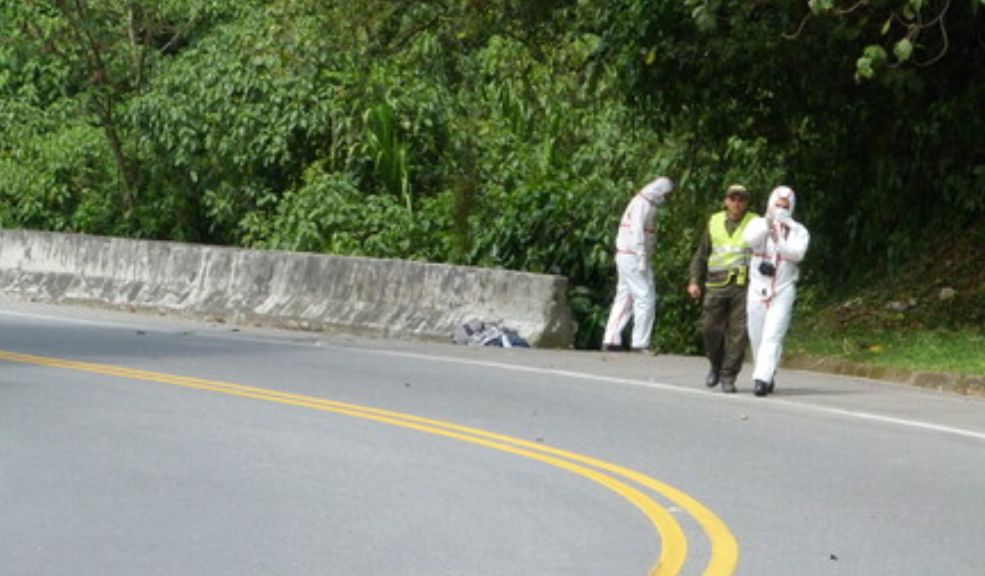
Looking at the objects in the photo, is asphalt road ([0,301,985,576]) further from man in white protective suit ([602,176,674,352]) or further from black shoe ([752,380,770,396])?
man in white protective suit ([602,176,674,352])

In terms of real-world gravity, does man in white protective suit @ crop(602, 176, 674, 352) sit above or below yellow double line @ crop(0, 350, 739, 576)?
above

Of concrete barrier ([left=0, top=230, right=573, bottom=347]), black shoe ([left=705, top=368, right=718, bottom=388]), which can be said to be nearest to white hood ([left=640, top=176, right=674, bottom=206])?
concrete barrier ([left=0, top=230, right=573, bottom=347])

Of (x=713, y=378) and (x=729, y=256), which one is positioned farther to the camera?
(x=729, y=256)

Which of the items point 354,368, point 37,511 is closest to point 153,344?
point 354,368

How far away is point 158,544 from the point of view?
33.8 feet

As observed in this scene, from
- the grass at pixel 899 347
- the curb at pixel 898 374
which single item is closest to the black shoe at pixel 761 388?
the curb at pixel 898 374

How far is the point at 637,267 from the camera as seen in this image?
902 inches

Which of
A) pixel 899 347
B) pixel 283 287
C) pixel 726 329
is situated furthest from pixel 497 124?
pixel 726 329

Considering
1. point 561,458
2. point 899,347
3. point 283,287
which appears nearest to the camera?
point 561,458

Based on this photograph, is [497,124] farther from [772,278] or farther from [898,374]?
[772,278]

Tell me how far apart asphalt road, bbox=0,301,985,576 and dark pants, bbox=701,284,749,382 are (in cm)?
31

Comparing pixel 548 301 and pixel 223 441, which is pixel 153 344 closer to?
pixel 548 301

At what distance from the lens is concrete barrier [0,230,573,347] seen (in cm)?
2327

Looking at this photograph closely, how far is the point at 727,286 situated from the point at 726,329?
1.12 feet
